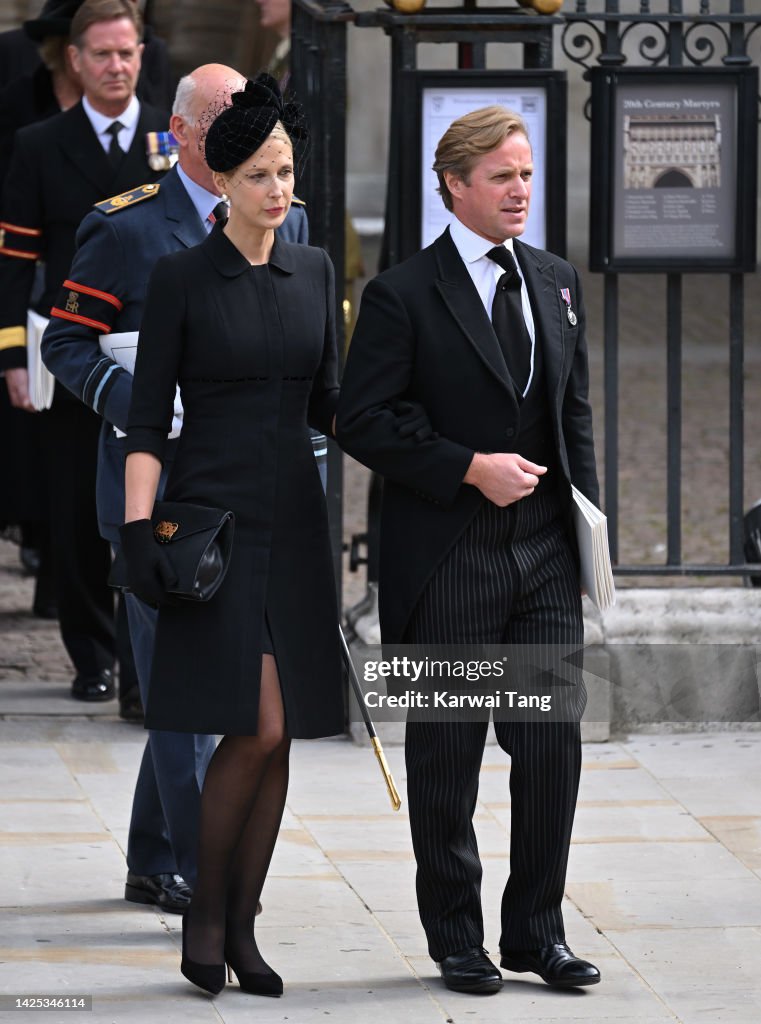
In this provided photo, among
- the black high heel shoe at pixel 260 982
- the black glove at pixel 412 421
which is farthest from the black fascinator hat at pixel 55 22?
the black high heel shoe at pixel 260 982

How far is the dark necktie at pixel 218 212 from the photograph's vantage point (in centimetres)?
495

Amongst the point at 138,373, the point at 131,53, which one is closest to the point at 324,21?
the point at 131,53

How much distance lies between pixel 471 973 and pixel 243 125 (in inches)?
70.8

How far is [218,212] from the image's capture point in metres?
4.95

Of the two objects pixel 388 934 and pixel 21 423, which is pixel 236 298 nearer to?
pixel 388 934

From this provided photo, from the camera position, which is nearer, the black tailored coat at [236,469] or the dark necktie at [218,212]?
the black tailored coat at [236,469]

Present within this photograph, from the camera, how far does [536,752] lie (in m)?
4.44

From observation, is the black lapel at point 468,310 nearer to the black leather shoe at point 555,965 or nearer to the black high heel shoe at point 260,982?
the black leather shoe at point 555,965

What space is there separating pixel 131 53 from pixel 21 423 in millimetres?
2047

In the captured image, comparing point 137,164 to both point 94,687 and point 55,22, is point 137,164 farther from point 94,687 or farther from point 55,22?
point 94,687

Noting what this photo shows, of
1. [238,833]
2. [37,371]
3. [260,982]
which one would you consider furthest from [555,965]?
[37,371]

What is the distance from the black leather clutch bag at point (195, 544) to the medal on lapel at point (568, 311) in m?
0.86

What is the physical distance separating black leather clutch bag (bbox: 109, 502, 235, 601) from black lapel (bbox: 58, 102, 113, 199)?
2.76 metres

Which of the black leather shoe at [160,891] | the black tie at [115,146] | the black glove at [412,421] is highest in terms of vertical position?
the black tie at [115,146]
